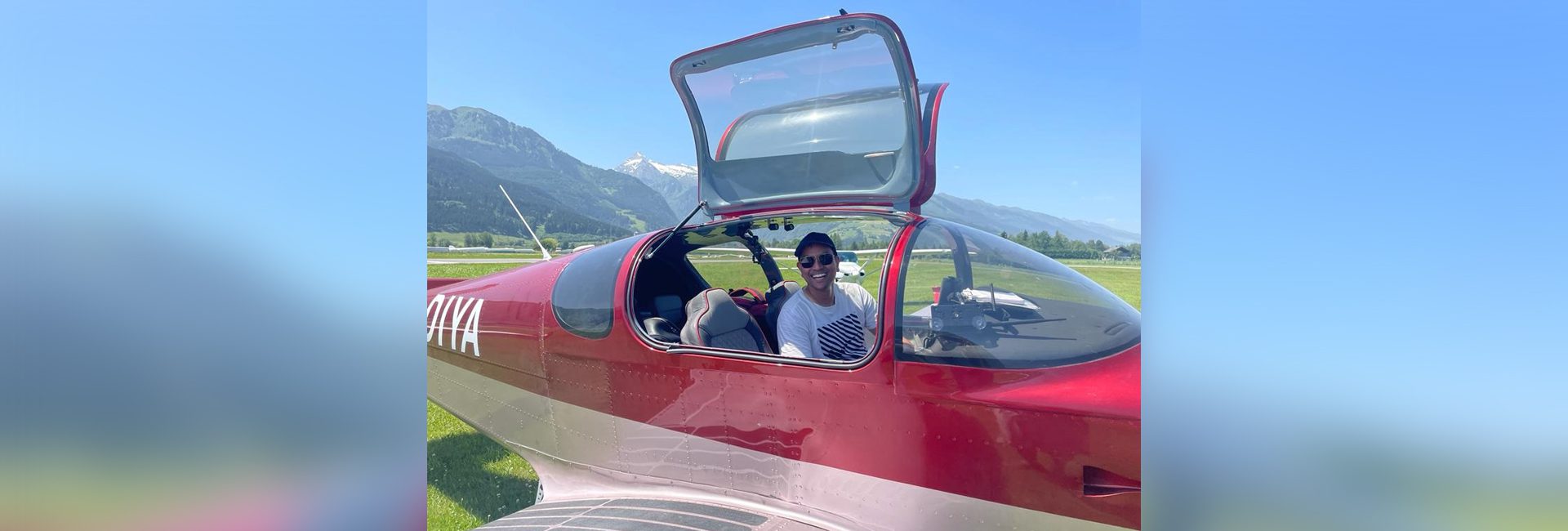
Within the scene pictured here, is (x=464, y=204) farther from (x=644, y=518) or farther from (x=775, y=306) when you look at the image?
(x=644, y=518)

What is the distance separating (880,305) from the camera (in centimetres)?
182

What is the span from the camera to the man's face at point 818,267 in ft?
8.11

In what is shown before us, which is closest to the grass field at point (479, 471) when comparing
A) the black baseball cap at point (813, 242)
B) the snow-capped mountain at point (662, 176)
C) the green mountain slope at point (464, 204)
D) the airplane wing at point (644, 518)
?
the green mountain slope at point (464, 204)

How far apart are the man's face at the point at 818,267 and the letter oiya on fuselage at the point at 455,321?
5.06 ft

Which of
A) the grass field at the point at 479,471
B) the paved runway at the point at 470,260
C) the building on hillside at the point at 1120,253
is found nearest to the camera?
the paved runway at the point at 470,260

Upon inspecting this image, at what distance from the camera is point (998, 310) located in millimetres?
1793

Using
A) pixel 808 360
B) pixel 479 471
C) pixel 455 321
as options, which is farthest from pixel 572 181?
pixel 808 360

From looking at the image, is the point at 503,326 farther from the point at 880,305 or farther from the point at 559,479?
the point at 880,305

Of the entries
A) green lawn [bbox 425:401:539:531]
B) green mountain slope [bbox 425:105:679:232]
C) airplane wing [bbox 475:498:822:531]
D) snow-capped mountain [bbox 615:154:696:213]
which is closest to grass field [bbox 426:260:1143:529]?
green lawn [bbox 425:401:539:531]

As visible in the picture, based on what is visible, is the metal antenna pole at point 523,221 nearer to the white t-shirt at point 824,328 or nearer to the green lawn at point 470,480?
the white t-shirt at point 824,328

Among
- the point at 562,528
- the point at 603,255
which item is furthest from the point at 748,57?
the point at 562,528

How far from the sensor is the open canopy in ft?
7.18

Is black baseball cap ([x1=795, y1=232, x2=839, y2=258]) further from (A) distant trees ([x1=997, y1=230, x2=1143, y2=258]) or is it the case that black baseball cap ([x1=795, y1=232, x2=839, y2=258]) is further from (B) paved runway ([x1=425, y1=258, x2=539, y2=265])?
(B) paved runway ([x1=425, y1=258, x2=539, y2=265])
